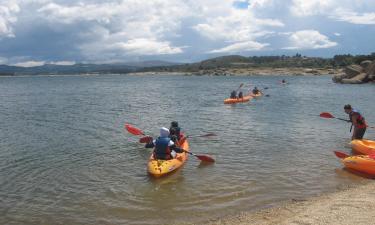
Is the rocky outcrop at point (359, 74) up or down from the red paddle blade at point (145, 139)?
up

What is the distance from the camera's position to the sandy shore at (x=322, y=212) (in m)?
9.20

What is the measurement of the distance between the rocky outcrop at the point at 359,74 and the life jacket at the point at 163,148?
62651 millimetres

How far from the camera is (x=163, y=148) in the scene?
1541cm

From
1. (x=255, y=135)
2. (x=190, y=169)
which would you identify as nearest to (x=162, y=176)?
(x=190, y=169)

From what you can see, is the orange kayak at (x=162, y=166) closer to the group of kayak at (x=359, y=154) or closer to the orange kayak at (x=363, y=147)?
the group of kayak at (x=359, y=154)

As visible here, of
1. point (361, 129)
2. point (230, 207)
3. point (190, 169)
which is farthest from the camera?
point (361, 129)

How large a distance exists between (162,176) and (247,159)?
4.20 meters

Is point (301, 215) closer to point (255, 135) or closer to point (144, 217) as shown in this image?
point (144, 217)

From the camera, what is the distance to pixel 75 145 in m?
20.6

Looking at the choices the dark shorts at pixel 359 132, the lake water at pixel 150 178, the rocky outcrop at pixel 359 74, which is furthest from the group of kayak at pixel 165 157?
the rocky outcrop at pixel 359 74

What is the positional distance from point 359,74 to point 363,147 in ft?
200

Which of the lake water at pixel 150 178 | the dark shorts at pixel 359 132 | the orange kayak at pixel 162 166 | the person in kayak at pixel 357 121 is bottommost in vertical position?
the lake water at pixel 150 178

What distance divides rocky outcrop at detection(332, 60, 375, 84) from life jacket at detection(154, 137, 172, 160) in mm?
62651

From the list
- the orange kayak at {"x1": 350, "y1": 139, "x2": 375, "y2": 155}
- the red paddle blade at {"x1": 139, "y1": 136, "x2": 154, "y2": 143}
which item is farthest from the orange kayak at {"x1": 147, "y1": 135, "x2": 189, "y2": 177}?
the orange kayak at {"x1": 350, "y1": 139, "x2": 375, "y2": 155}
